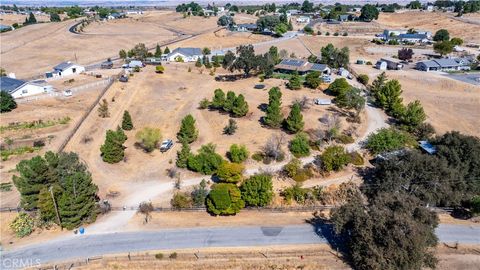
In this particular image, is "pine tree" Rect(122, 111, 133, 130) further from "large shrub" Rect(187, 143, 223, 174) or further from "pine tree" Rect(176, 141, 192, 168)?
"large shrub" Rect(187, 143, 223, 174)

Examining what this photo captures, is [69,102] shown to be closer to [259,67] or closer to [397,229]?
[259,67]

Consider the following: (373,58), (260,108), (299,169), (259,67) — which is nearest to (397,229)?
(299,169)

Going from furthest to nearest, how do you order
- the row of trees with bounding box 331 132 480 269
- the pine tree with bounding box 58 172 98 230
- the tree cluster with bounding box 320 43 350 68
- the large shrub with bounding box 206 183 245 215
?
1. the tree cluster with bounding box 320 43 350 68
2. the large shrub with bounding box 206 183 245 215
3. the pine tree with bounding box 58 172 98 230
4. the row of trees with bounding box 331 132 480 269

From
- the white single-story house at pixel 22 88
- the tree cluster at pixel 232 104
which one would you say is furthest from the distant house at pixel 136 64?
the tree cluster at pixel 232 104

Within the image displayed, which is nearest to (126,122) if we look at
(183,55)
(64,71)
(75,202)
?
(75,202)

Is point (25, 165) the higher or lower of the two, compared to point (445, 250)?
higher

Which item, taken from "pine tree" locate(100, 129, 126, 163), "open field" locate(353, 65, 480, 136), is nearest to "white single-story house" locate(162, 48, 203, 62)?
"open field" locate(353, 65, 480, 136)
